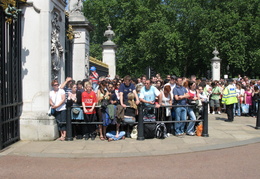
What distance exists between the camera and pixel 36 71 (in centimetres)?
816

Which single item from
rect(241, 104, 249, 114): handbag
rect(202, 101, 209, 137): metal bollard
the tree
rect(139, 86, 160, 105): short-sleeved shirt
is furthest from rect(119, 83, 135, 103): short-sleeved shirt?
the tree

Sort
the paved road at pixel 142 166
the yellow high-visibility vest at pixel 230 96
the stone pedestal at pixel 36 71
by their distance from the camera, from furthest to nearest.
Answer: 1. the yellow high-visibility vest at pixel 230 96
2. the stone pedestal at pixel 36 71
3. the paved road at pixel 142 166

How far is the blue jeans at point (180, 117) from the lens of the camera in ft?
29.6

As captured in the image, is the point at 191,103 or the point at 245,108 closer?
the point at 191,103

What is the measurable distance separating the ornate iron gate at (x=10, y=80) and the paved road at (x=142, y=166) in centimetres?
105

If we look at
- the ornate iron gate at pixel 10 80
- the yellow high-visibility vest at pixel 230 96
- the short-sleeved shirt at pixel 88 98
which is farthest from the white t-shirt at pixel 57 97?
the yellow high-visibility vest at pixel 230 96

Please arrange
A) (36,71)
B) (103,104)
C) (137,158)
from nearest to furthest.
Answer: (137,158) < (36,71) < (103,104)

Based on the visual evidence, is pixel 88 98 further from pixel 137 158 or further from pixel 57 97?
pixel 137 158

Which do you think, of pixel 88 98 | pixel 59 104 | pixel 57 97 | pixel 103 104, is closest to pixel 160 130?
pixel 103 104

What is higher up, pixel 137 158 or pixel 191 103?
pixel 191 103

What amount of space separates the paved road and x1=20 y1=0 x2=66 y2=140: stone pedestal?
1.55m

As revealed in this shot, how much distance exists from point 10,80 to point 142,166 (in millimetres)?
3713

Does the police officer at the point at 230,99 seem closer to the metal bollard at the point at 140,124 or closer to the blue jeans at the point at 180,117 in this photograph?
the blue jeans at the point at 180,117

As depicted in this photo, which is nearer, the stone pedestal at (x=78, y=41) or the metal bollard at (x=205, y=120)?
the metal bollard at (x=205, y=120)
